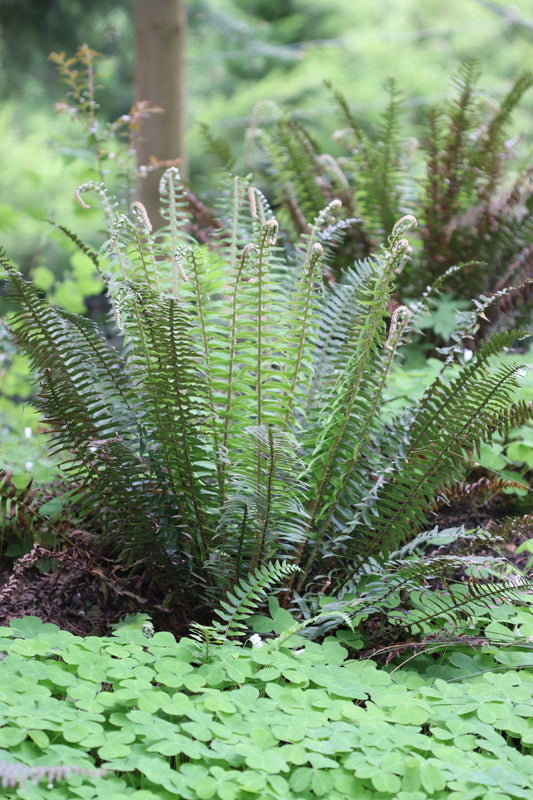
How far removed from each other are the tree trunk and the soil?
2.62 m

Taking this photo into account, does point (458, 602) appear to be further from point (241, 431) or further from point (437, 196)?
point (437, 196)

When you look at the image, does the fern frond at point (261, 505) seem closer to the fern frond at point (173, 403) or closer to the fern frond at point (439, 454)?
the fern frond at point (173, 403)

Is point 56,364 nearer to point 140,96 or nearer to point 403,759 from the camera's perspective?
point 403,759

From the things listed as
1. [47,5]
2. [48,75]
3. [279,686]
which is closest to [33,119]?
[48,75]

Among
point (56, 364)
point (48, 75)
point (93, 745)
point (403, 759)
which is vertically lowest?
point (93, 745)

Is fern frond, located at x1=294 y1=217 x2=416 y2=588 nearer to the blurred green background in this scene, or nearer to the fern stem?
the fern stem

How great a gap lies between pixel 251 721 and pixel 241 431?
2.43 ft

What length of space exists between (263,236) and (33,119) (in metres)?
7.34

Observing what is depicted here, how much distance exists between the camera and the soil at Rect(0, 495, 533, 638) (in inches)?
77.6

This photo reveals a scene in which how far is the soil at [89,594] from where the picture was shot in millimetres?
1971

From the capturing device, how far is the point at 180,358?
194cm

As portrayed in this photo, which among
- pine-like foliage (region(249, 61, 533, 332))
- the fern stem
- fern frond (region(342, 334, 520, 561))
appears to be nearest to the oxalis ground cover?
the fern stem

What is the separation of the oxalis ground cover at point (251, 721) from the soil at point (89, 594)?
168mm

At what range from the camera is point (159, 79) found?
4375 millimetres
